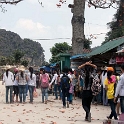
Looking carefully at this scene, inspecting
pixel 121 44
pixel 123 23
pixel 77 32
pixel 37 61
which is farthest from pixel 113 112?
pixel 37 61

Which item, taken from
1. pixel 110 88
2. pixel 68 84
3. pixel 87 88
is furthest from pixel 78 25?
pixel 110 88

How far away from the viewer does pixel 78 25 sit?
23156 millimetres

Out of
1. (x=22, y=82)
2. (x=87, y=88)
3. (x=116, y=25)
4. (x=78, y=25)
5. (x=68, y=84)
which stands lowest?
(x=87, y=88)

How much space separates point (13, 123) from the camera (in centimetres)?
1031

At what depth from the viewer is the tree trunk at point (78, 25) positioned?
75.3 ft

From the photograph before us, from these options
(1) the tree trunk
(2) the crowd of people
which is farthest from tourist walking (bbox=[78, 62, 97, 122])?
(1) the tree trunk

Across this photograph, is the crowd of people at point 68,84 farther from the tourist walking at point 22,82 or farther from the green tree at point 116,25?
the green tree at point 116,25

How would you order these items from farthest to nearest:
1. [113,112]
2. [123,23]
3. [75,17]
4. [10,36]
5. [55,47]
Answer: [10,36], [55,47], [123,23], [75,17], [113,112]

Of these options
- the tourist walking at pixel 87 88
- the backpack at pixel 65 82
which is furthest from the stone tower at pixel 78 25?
the tourist walking at pixel 87 88

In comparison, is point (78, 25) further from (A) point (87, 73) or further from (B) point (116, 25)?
(B) point (116, 25)

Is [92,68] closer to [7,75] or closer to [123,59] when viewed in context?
[123,59]

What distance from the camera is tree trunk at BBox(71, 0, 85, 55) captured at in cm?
2295

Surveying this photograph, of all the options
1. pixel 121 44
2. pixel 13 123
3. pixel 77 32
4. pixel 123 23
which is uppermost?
pixel 123 23

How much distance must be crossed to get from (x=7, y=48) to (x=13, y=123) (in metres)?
114
